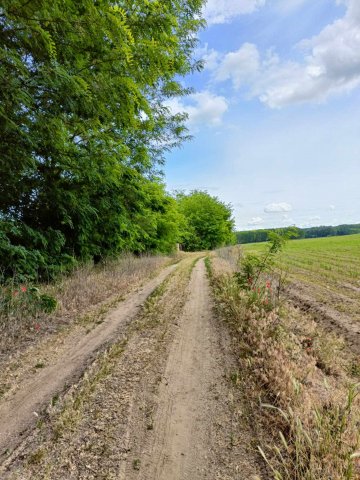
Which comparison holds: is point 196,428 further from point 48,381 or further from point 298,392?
point 48,381

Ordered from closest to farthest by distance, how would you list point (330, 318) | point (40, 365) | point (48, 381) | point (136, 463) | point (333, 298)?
point (136, 463) → point (48, 381) → point (40, 365) → point (330, 318) → point (333, 298)

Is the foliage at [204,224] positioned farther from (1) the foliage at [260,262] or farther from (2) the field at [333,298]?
(1) the foliage at [260,262]

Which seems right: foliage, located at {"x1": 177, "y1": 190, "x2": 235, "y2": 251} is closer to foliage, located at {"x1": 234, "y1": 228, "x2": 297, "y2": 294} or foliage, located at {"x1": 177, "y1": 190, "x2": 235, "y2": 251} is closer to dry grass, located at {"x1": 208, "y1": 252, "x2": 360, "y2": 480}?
foliage, located at {"x1": 234, "y1": 228, "x2": 297, "y2": 294}

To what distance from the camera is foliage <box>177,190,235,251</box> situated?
39.7 meters

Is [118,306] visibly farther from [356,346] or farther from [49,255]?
[356,346]

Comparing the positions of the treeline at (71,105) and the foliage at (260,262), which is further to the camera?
the foliage at (260,262)

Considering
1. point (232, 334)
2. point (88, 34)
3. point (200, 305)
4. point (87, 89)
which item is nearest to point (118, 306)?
point (200, 305)

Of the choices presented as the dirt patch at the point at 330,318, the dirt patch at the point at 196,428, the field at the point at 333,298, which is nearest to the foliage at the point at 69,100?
the dirt patch at the point at 196,428

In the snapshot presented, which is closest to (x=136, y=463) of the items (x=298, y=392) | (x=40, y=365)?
(x=298, y=392)

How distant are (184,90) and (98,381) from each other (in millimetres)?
11187

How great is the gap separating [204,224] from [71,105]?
1413 inches

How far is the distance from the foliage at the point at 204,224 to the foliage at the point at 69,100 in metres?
30.5

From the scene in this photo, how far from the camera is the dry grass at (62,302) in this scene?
460 centimetres

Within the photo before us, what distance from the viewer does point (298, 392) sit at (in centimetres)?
256
